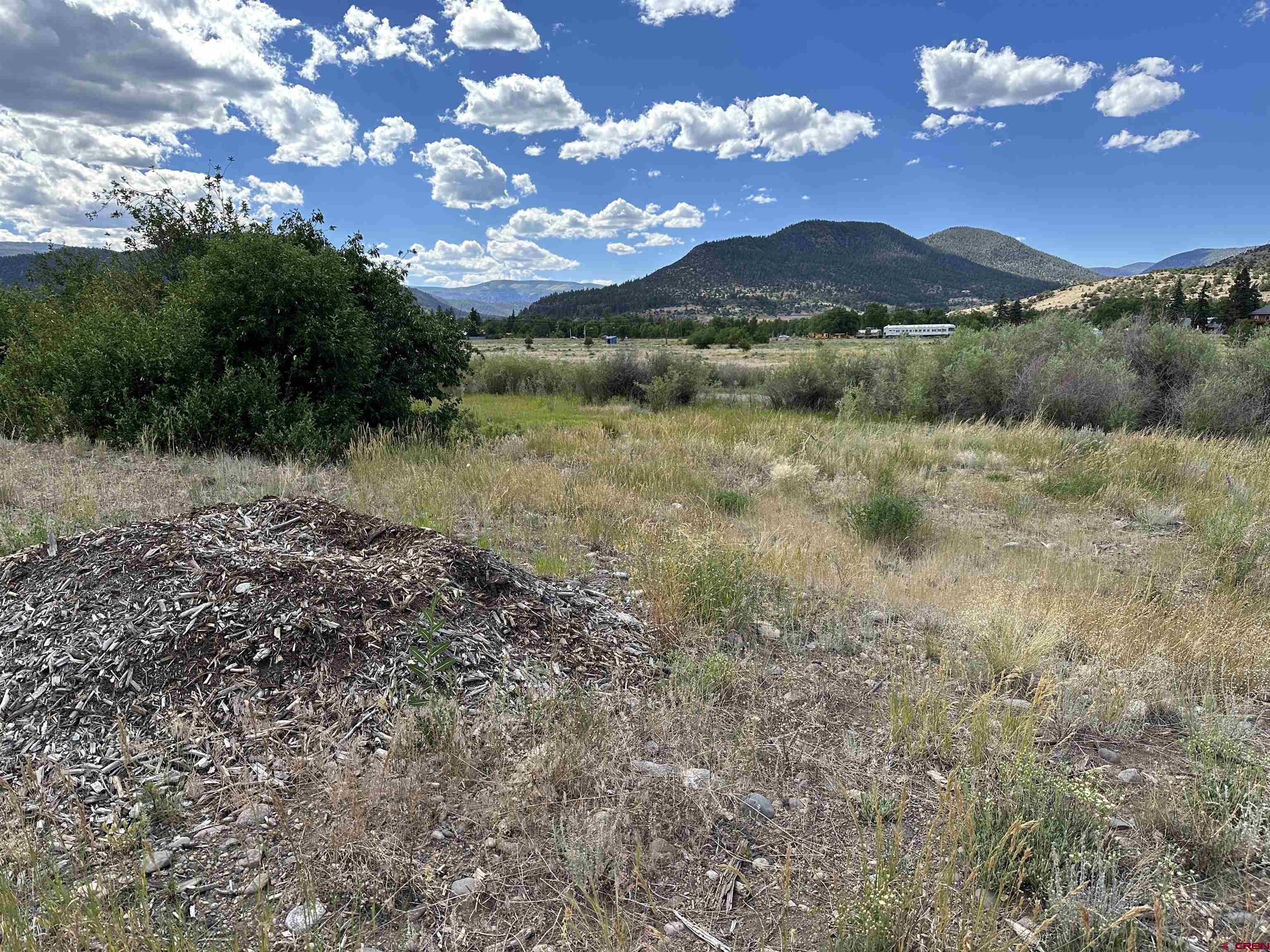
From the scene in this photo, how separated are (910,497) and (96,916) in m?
9.13

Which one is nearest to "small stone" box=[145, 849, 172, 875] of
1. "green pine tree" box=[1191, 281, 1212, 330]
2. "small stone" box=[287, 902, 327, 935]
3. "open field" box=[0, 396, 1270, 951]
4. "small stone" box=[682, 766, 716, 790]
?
"open field" box=[0, 396, 1270, 951]

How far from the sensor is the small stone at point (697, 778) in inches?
108

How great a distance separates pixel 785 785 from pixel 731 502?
17.6 feet

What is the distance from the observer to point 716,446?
12.4 metres

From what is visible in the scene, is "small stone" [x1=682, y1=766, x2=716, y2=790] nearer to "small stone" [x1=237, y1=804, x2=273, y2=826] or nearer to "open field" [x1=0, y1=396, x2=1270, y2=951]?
"open field" [x1=0, y1=396, x2=1270, y2=951]

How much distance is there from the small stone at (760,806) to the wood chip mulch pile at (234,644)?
1.10 m

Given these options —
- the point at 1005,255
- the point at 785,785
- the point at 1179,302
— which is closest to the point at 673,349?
the point at 785,785

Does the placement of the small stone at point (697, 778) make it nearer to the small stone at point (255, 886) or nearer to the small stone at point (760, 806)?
the small stone at point (760, 806)

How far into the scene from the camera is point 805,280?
154 meters

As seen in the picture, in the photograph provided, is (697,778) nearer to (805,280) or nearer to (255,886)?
(255,886)

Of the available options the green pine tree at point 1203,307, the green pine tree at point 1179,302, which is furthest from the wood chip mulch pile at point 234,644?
the green pine tree at point 1179,302

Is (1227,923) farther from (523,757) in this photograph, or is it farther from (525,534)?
(525,534)

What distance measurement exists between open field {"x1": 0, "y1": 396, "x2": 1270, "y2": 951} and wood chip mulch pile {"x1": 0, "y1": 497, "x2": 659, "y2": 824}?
20 cm

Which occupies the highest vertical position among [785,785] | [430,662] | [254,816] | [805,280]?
[805,280]
